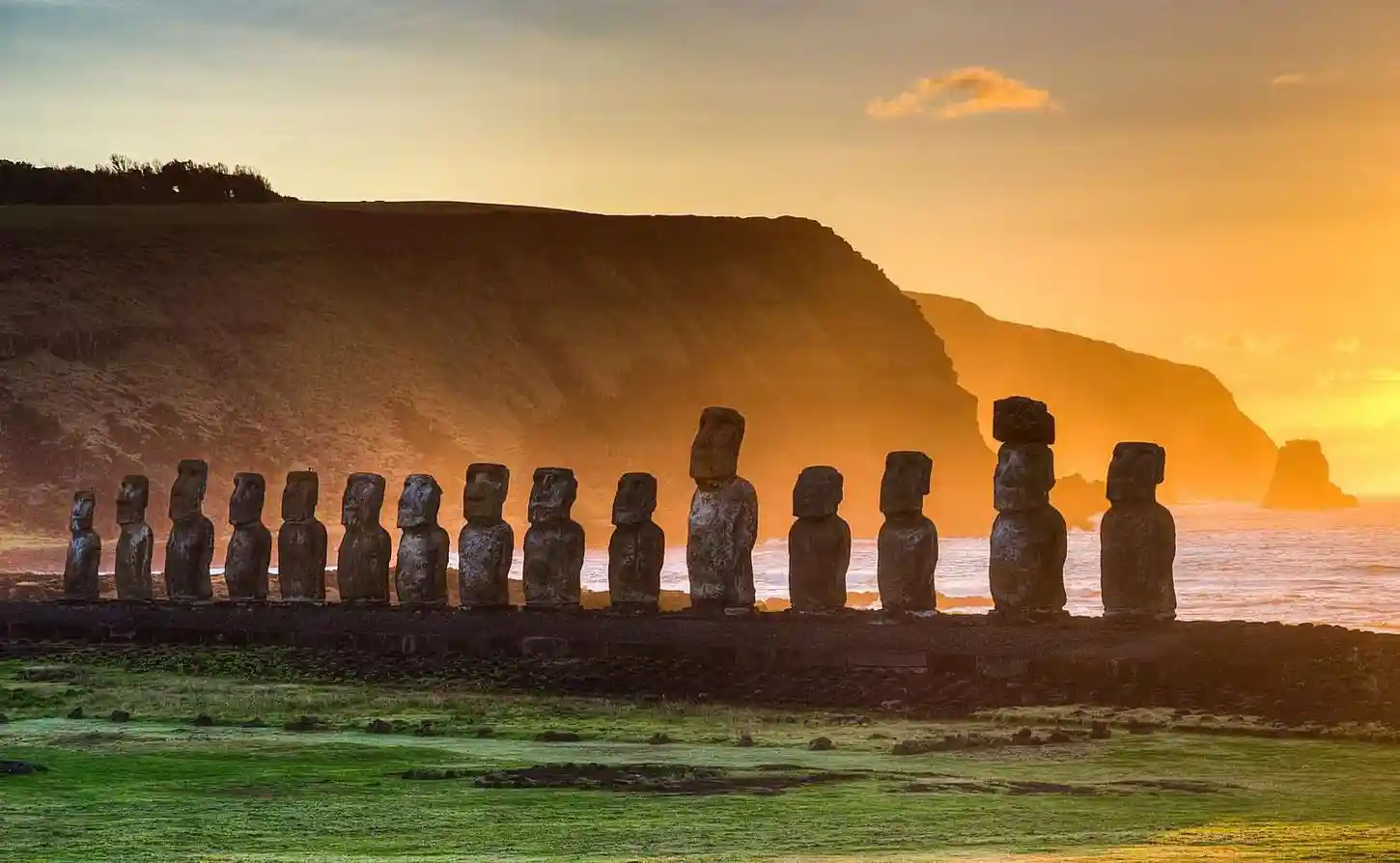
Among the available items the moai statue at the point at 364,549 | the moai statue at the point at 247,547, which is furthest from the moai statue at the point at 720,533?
the moai statue at the point at 247,547

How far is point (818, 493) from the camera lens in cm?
2667

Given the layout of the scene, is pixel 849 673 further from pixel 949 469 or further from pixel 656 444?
pixel 949 469

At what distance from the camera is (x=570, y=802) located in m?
15.4

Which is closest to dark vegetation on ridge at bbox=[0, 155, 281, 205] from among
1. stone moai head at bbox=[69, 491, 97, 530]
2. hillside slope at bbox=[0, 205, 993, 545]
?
hillside slope at bbox=[0, 205, 993, 545]

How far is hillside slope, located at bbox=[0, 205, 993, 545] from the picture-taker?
274 feet

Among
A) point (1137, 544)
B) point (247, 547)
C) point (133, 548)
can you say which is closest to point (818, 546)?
point (1137, 544)

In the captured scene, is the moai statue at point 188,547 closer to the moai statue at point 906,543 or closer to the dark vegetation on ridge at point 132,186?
the moai statue at point 906,543

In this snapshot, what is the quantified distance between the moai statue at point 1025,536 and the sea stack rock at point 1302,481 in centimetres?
14978

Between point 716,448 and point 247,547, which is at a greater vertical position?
point 716,448

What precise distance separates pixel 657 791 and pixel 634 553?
12631 mm

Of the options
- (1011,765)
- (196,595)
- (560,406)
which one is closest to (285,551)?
(196,595)

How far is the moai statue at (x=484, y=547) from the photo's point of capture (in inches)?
1193

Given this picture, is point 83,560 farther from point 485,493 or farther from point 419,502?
point 485,493

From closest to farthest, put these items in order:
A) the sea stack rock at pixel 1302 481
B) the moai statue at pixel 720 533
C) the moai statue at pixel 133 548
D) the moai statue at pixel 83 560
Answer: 1. the moai statue at pixel 720 533
2. the moai statue at pixel 133 548
3. the moai statue at pixel 83 560
4. the sea stack rock at pixel 1302 481
